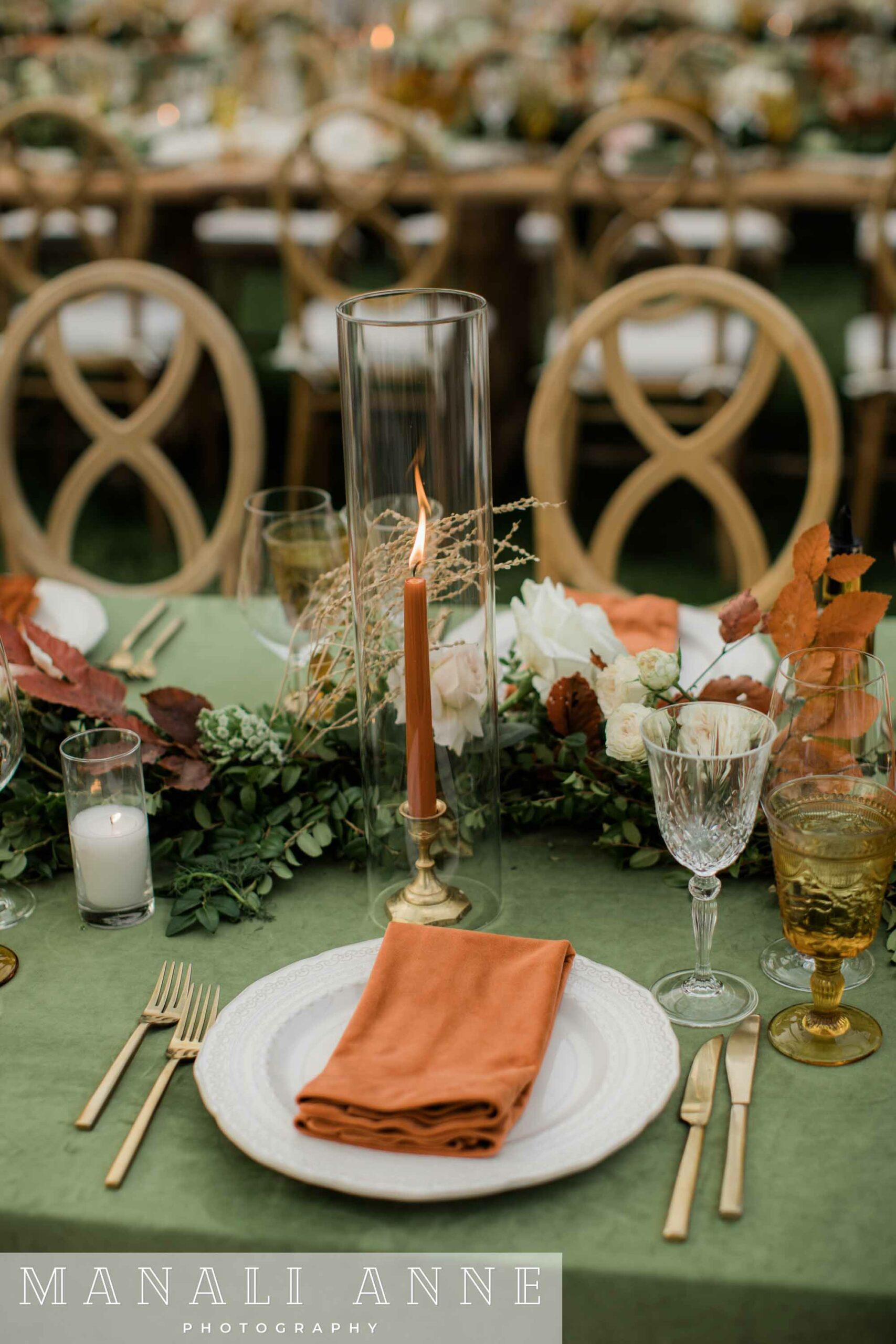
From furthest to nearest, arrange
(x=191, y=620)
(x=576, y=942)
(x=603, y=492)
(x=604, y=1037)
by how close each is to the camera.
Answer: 1. (x=603, y=492)
2. (x=191, y=620)
3. (x=576, y=942)
4. (x=604, y=1037)

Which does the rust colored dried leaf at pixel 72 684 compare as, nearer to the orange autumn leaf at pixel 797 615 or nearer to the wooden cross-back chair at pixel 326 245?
the orange autumn leaf at pixel 797 615

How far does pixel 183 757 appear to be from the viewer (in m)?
1.14

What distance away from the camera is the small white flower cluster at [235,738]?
1.13 m

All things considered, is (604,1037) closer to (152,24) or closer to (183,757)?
(183,757)

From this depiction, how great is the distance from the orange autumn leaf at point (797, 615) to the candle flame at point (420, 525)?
0.29 metres

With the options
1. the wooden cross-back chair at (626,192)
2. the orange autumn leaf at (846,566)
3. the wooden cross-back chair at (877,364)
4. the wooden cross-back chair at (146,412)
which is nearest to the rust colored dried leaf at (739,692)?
the orange autumn leaf at (846,566)

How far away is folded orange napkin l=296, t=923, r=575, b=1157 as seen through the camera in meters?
0.78

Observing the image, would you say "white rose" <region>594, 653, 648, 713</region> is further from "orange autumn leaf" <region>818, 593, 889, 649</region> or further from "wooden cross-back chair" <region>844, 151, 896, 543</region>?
"wooden cross-back chair" <region>844, 151, 896, 543</region>

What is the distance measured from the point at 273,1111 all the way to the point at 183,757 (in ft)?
1.29

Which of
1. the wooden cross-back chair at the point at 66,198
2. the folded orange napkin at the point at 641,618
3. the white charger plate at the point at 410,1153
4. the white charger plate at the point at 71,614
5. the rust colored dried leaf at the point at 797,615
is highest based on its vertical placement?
the wooden cross-back chair at the point at 66,198

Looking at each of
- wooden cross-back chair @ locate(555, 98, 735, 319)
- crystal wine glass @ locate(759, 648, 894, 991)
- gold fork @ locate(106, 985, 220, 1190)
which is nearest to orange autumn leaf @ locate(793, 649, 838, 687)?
crystal wine glass @ locate(759, 648, 894, 991)

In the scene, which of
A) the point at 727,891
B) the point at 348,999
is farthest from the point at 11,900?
the point at 727,891

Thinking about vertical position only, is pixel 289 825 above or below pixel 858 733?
below

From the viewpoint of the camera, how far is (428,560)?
3.23 ft
